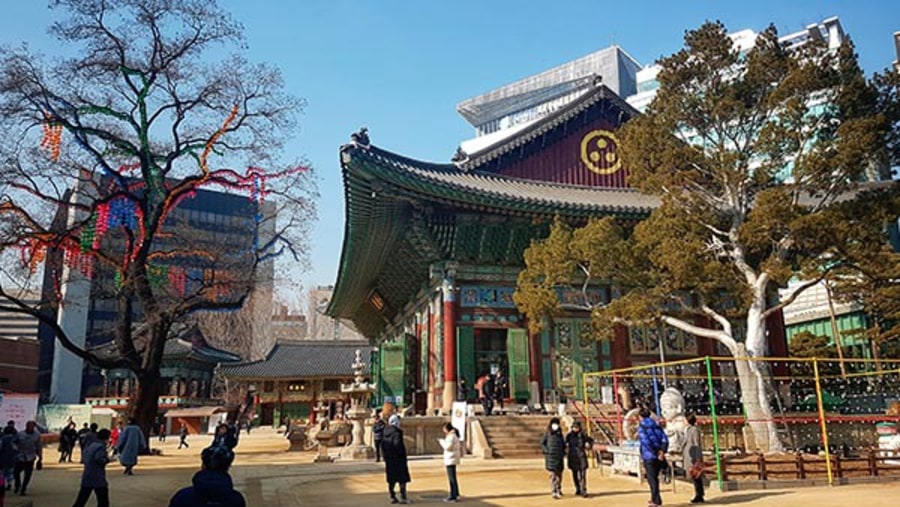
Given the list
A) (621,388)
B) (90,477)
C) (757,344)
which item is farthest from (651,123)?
(90,477)

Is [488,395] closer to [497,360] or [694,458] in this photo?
[497,360]

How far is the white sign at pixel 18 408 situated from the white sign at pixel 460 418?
1685 centimetres

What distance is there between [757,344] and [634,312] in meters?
3.02

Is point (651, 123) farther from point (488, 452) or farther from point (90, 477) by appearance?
point (90, 477)

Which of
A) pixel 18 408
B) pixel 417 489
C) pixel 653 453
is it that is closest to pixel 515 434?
pixel 417 489

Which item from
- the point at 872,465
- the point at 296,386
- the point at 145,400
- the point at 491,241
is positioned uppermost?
the point at 491,241

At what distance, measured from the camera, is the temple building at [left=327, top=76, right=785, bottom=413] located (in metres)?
22.4

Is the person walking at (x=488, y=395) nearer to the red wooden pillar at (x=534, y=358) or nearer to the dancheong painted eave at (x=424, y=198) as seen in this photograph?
the red wooden pillar at (x=534, y=358)

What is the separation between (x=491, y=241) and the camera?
23969mm

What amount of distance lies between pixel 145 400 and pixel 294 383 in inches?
1280

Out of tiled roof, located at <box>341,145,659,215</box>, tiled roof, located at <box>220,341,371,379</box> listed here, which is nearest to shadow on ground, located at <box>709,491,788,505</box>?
tiled roof, located at <box>341,145,659,215</box>

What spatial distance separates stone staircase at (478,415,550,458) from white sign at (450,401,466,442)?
1.88 feet

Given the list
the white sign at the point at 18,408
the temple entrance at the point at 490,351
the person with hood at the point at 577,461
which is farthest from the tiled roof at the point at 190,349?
the person with hood at the point at 577,461

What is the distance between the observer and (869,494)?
441 inches
